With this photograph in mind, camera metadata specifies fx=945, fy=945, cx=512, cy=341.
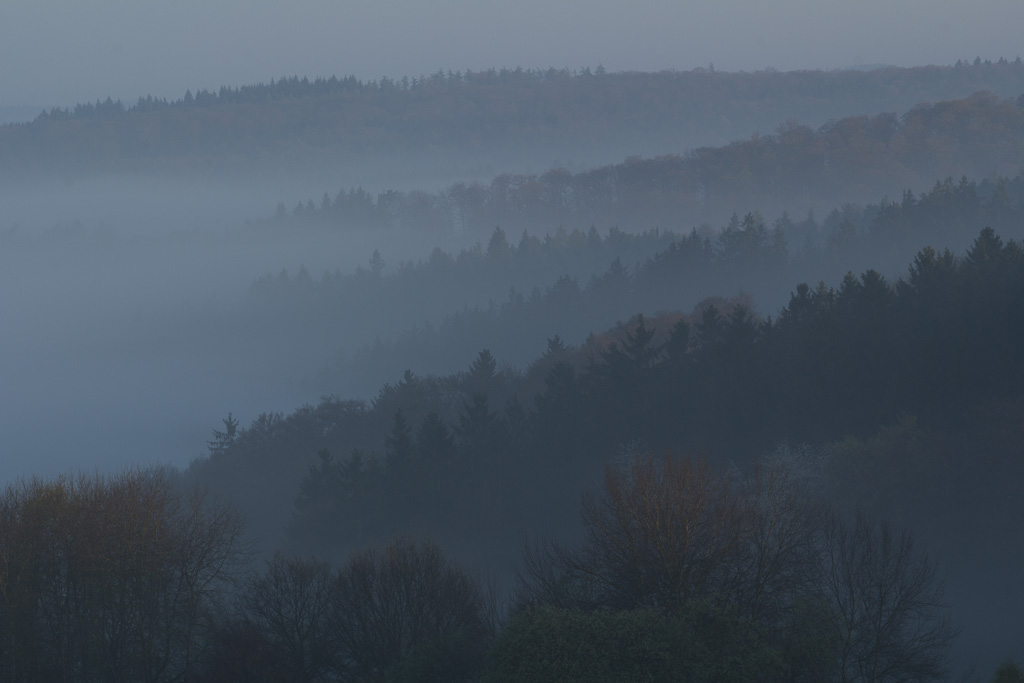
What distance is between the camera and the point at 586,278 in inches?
5468

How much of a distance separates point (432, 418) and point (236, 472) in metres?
25.2

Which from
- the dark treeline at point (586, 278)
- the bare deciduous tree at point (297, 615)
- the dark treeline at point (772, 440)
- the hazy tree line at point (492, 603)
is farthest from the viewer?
the dark treeline at point (586, 278)

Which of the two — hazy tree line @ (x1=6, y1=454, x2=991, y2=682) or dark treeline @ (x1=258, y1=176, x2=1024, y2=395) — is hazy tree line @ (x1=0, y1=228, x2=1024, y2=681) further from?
dark treeline @ (x1=258, y1=176, x2=1024, y2=395)

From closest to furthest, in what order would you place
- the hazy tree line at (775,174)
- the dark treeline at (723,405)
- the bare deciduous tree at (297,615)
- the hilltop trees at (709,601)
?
the hilltop trees at (709,601) → the bare deciduous tree at (297,615) → the dark treeline at (723,405) → the hazy tree line at (775,174)

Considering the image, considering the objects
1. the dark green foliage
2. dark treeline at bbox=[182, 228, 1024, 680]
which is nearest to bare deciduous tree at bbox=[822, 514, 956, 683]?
dark treeline at bbox=[182, 228, 1024, 680]

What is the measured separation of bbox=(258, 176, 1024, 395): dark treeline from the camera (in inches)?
4055

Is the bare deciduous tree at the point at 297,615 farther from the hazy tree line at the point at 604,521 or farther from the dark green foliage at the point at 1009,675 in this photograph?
the dark green foliage at the point at 1009,675

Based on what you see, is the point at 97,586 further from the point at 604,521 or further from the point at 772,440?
the point at 772,440

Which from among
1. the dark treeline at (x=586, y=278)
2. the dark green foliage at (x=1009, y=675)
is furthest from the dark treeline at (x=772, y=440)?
the dark treeline at (x=586, y=278)

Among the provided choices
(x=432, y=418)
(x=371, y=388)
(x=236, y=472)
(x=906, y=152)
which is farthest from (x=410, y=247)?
(x=432, y=418)

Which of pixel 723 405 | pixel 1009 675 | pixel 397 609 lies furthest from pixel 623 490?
pixel 723 405

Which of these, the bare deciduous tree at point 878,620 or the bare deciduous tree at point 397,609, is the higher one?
the bare deciduous tree at point 397,609

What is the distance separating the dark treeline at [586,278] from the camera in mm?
103000

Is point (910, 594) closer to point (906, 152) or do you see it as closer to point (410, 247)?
point (906, 152)
